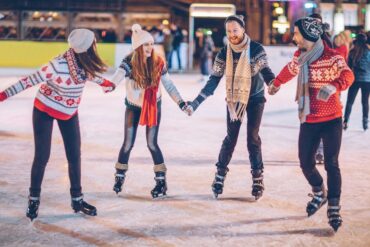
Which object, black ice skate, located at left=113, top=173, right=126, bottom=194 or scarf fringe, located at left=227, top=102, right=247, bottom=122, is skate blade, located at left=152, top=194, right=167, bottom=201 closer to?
black ice skate, located at left=113, top=173, right=126, bottom=194

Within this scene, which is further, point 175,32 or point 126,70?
point 175,32

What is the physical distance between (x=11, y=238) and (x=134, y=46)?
1993 millimetres

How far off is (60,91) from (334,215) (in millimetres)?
2247

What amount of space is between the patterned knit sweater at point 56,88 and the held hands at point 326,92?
178cm

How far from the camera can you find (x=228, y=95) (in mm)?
6043

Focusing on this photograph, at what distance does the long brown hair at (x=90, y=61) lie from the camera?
207 inches

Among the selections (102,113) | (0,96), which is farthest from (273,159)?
(102,113)

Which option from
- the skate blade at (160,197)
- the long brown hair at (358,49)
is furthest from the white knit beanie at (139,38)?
the long brown hair at (358,49)

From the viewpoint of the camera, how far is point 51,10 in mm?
31000

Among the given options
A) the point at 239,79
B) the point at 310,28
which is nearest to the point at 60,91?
the point at 239,79

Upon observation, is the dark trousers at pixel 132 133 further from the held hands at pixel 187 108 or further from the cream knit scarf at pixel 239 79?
the cream knit scarf at pixel 239 79

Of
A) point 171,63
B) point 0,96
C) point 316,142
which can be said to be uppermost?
point 0,96

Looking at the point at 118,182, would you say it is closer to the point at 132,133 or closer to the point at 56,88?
the point at 132,133

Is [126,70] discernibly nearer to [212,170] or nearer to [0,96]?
[0,96]
